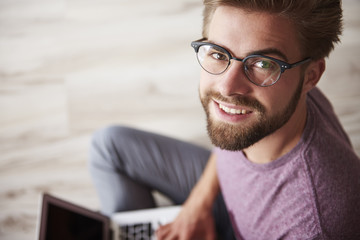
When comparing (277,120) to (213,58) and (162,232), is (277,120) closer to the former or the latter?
(213,58)

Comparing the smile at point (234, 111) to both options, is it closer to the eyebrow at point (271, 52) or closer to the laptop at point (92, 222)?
the eyebrow at point (271, 52)

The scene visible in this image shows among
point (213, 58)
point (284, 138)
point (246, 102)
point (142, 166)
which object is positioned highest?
point (213, 58)

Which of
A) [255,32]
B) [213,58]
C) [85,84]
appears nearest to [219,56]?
[213,58]

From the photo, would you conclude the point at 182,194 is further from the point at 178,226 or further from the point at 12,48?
the point at 12,48

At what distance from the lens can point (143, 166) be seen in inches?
51.8

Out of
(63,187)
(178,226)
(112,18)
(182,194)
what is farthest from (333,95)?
(63,187)

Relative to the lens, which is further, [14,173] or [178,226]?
[14,173]

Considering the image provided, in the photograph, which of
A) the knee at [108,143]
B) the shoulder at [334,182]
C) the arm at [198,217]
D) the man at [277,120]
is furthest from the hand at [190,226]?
the shoulder at [334,182]

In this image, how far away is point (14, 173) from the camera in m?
1.88

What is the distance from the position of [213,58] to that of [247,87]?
0.41 feet

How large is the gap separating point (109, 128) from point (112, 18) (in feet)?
3.06

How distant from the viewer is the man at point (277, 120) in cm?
78

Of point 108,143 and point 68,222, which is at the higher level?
point 108,143

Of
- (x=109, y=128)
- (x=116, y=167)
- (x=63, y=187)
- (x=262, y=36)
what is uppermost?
(x=262, y=36)
